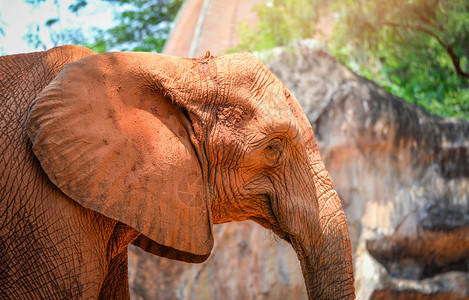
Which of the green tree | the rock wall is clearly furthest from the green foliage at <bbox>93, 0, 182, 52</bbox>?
the rock wall

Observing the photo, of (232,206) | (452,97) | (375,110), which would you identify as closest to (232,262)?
(375,110)

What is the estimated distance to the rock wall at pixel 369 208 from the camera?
5.51m

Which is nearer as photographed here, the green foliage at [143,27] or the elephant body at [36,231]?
the elephant body at [36,231]

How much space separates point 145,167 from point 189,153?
211mm

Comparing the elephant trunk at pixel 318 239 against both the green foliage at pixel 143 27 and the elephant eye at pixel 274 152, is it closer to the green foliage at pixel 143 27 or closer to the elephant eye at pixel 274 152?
the elephant eye at pixel 274 152

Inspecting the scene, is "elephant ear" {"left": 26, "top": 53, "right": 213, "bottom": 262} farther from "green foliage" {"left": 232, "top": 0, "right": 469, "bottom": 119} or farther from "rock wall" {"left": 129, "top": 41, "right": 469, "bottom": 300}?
"green foliage" {"left": 232, "top": 0, "right": 469, "bottom": 119}

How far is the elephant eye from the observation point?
2.46 metres

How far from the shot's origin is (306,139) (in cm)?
260

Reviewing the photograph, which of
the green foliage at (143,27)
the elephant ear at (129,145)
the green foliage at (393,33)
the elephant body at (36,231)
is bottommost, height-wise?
the elephant body at (36,231)

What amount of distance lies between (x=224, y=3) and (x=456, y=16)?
590 cm

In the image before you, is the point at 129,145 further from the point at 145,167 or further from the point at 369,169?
the point at 369,169

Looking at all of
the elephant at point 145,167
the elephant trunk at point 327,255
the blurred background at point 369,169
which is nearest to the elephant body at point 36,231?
the elephant at point 145,167

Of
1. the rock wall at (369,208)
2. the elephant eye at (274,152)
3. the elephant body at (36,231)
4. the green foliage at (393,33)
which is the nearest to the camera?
the elephant body at (36,231)

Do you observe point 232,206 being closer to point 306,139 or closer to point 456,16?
point 306,139
